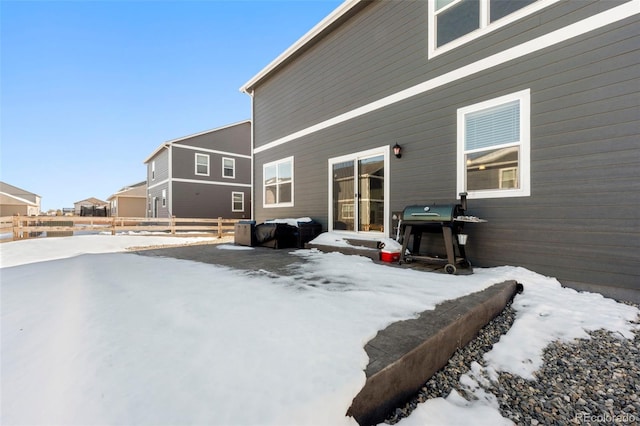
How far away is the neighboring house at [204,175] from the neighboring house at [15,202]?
1431 cm

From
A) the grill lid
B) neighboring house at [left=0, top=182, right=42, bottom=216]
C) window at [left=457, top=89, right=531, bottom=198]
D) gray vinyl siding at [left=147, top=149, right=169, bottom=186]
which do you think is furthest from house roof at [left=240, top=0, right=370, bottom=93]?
neighboring house at [left=0, top=182, right=42, bottom=216]


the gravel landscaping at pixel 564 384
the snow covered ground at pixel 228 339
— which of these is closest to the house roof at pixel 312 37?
the snow covered ground at pixel 228 339

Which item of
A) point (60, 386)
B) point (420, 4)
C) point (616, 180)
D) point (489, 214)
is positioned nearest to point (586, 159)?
point (616, 180)

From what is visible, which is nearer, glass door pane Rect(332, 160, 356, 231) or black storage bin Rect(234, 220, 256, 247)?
glass door pane Rect(332, 160, 356, 231)

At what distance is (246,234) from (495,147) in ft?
17.6

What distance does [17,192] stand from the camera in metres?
26.3

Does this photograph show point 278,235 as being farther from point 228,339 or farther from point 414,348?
point 414,348

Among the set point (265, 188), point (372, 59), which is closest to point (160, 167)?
point (265, 188)

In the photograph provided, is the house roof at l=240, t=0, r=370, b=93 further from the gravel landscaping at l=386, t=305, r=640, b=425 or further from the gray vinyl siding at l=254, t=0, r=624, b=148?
the gravel landscaping at l=386, t=305, r=640, b=425

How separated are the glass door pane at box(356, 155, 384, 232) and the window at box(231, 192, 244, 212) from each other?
38.5 feet

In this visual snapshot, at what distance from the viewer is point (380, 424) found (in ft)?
3.81

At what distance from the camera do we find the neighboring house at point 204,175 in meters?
13.5

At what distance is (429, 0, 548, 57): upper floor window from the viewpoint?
3377mm

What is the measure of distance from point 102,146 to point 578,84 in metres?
33.7
